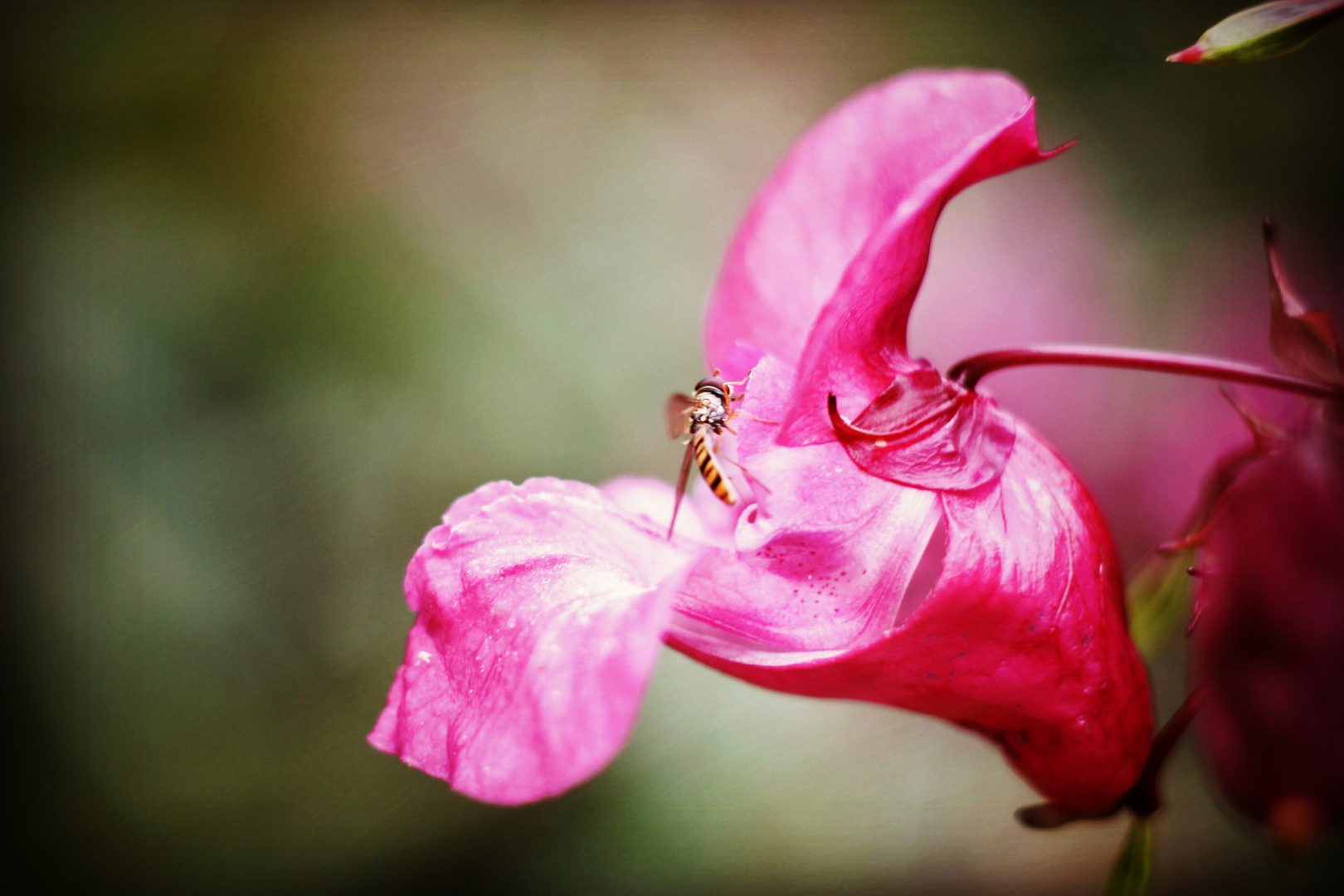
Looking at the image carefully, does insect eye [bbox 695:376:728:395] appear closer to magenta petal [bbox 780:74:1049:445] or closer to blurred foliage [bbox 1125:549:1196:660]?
magenta petal [bbox 780:74:1049:445]

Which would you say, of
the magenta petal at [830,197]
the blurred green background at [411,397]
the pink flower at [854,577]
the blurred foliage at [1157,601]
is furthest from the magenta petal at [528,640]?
the blurred green background at [411,397]

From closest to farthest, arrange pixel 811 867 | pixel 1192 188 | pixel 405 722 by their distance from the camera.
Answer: pixel 405 722
pixel 811 867
pixel 1192 188

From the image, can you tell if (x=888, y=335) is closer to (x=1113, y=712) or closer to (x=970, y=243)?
(x=1113, y=712)

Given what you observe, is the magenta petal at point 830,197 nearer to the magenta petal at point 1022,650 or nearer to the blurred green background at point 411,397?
the magenta petal at point 1022,650

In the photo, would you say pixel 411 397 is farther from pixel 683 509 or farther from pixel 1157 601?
pixel 1157 601

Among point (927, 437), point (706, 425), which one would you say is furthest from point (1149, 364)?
point (706, 425)

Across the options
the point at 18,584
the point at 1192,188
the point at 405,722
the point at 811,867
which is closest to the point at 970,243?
the point at 1192,188

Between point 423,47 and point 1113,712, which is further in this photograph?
point 423,47

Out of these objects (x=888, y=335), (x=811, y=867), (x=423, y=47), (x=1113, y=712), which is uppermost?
(x=423, y=47)
